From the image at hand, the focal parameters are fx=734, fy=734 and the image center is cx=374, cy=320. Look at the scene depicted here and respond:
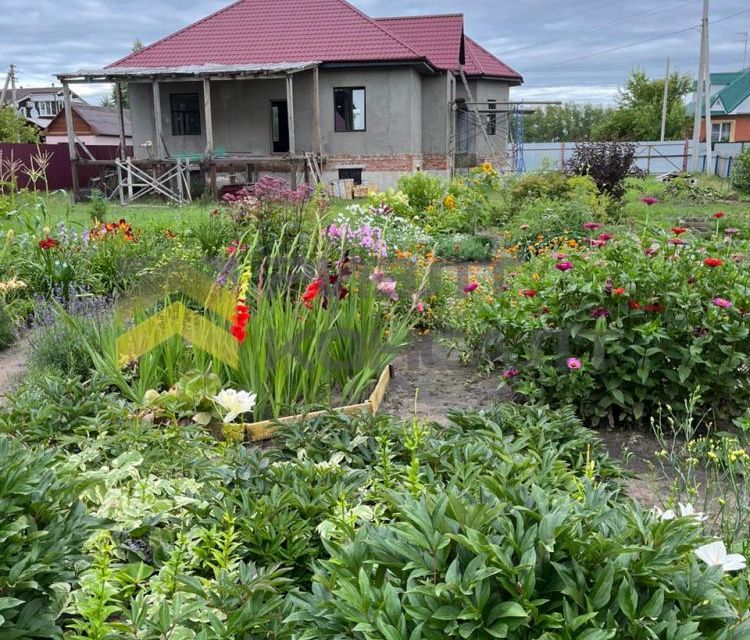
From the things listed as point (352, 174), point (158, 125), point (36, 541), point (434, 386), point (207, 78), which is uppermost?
point (207, 78)

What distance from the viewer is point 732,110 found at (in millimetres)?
46938

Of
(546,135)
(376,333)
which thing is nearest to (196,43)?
(376,333)

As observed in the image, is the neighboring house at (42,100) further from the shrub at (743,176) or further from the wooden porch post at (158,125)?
the shrub at (743,176)

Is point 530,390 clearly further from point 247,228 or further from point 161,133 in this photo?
point 161,133

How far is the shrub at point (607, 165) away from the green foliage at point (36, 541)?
45.7ft

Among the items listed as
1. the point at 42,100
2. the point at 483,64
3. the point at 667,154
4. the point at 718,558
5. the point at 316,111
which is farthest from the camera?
the point at 42,100

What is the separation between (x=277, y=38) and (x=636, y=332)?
22.8m

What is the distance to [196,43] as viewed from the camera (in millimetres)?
24484

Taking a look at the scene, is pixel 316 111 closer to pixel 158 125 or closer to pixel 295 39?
pixel 295 39

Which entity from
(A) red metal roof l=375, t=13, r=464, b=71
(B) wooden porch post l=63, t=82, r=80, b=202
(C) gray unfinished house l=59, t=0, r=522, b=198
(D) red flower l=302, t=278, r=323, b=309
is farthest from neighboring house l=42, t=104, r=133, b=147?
(D) red flower l=302, t=278, r=323, b=309

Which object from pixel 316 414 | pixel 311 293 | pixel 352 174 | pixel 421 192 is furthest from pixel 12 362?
pixel 352 174

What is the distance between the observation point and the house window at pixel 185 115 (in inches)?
941

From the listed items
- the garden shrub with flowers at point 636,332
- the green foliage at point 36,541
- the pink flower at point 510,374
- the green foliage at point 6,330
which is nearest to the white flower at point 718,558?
the green foliage at point 36,541

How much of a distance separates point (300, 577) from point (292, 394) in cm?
204
